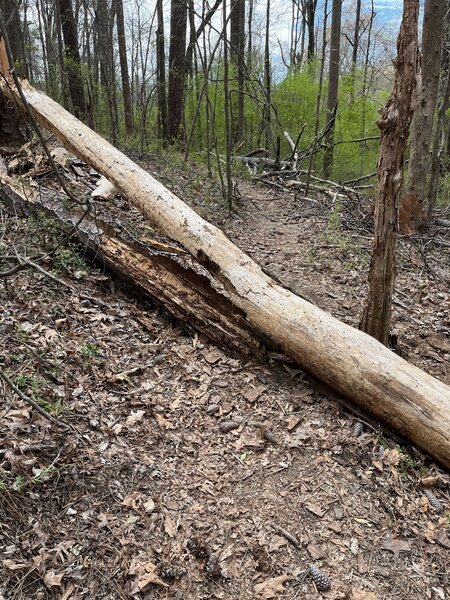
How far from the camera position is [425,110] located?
680cm

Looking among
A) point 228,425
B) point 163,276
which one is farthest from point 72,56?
point 228,425

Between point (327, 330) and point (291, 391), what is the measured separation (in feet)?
1.93

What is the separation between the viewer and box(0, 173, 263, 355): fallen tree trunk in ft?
13.5

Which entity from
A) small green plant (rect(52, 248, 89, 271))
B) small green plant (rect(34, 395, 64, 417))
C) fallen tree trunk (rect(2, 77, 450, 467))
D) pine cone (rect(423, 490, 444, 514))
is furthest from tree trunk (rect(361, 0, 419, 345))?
small green plant (rect(52, 248, 89, 271))

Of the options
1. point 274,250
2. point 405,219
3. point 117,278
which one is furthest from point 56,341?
point 405,219

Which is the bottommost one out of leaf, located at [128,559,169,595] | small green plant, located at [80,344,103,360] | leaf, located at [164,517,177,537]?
leaf, located at [164,517,177,537]

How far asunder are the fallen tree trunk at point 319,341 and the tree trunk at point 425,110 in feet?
13.7

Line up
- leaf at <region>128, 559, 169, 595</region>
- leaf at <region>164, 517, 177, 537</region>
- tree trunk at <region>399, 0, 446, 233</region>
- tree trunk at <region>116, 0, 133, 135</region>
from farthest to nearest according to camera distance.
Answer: tree trunk at <region>116, 0, 133, 135</region>, tree trunk at <region>399, 0, 446, 233</region>, leaf at <region>164, 517, 177, 537</region>, leaf at <region>128, 559, 169, 595</region>

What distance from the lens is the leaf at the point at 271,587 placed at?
236cm

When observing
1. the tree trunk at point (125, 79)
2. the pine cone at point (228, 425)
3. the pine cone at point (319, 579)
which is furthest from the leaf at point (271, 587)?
the tree trunk at point (125, 79)

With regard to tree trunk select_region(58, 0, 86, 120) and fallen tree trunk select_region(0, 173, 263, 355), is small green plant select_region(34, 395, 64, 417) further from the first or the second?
tree trunk select_region(58, 0, 86, 120)

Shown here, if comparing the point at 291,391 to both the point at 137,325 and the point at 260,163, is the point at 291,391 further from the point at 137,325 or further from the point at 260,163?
the point at 260,163

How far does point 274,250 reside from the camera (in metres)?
6.73

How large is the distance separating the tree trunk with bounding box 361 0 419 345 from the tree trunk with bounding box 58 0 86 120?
30.9ft
